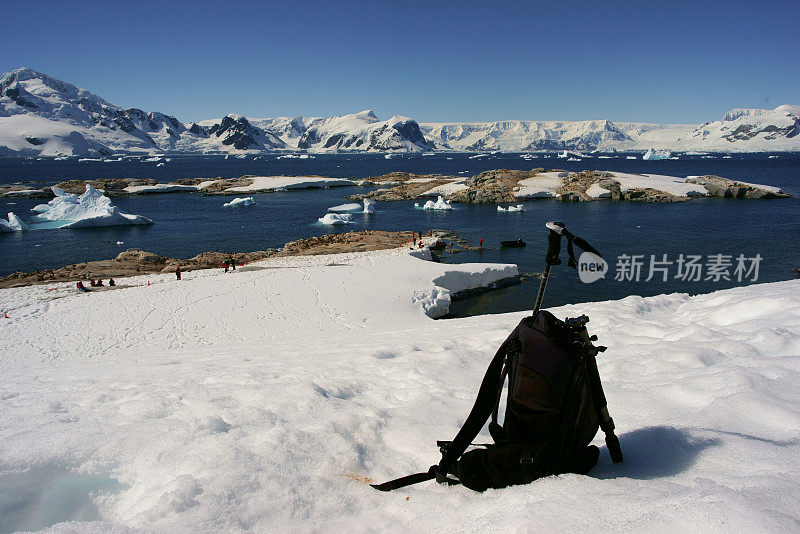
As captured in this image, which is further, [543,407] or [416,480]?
[416,480]

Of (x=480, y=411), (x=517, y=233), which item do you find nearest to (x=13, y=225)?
(x=517, y=233)

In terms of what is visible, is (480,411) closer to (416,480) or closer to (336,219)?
(416,480)

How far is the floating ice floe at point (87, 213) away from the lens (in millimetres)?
47906

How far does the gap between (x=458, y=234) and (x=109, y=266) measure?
2997 cm

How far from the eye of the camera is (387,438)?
13.7 feet

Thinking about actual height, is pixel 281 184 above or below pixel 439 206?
above

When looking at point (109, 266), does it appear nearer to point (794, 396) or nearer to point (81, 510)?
point (81, 510)

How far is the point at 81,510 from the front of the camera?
10.1 feet

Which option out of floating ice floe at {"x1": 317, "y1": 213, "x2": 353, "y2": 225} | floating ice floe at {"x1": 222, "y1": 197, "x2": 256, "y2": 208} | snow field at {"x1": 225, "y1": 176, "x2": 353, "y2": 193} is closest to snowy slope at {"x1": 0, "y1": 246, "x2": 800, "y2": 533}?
floating ice floe at {"x1": 317, "y1": 213, "x2": 353, "y2": 225}

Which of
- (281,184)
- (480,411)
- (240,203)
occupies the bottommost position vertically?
(240,203)

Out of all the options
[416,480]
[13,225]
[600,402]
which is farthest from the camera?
[13,225]

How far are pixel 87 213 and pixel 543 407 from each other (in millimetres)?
61761

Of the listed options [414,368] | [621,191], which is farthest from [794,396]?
[621,191]

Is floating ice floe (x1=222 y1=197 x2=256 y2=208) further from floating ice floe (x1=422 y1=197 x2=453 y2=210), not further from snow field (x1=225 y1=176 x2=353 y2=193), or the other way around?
floating ice floe (x1=422 y1=197 x2=453 y2=210)
